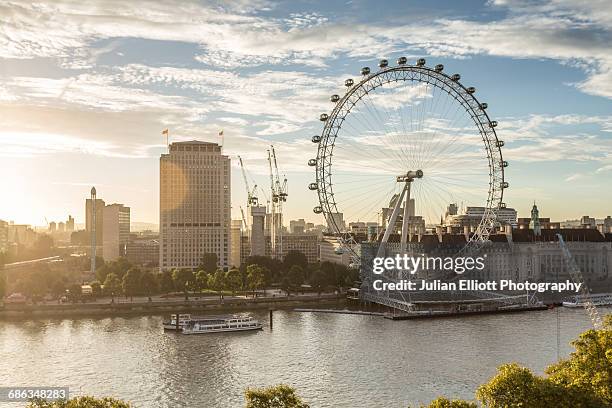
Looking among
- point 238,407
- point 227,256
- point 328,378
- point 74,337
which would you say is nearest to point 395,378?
point 328,378

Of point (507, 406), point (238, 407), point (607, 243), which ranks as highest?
point (607, 243)

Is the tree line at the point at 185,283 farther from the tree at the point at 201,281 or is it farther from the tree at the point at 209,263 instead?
the tree at the point at 209,263

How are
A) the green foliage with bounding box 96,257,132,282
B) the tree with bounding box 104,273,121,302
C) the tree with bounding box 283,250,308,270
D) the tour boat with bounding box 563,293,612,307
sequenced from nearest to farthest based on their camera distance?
the tour boat with bounding box 563,293,612,307, the tree with bounding box 104,273,121,302, the green foliage with bounding box 96,257,132,282, the tree with bounding box 283,250,308,270

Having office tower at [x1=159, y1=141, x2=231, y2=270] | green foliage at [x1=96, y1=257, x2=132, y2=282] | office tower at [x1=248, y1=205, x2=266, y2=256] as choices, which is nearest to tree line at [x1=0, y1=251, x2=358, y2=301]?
green foliage at [x1=96, y1=257, x2=132, y2=282]

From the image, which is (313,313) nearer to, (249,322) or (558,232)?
(249,322)

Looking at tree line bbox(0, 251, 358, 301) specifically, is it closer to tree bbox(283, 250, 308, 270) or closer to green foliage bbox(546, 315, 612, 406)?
tree bbox(283, 250, 308, 270)

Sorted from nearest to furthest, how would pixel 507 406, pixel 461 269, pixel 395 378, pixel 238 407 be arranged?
1. pixel 507 406
2. pixel 238 407
3. pixel 395 378
4. pixel 461 269

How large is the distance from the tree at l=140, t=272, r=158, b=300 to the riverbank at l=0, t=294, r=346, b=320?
500cm

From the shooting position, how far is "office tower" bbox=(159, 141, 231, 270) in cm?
9644

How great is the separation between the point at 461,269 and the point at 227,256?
39520 millimetres

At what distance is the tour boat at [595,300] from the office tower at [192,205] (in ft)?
168

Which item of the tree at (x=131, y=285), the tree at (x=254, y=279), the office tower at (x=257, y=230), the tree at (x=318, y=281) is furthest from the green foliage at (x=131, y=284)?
the office tower at (x=257, y=230)

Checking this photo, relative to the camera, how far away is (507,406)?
1875 centimetres

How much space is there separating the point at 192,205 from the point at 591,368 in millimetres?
81419
